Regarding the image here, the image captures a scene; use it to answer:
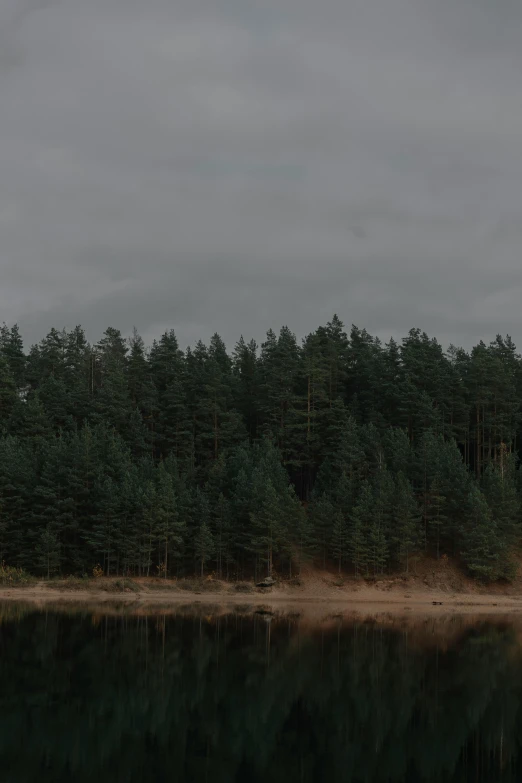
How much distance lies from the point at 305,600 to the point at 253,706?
43.5 m

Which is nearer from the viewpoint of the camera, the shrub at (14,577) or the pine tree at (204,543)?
the shrub at (14,577)

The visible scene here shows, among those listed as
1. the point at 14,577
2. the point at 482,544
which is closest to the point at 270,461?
the point at 482,544

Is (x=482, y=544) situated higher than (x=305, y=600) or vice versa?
(x=482, y=544)

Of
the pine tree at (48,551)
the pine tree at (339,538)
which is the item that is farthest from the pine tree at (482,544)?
the pine tree at (48,551)

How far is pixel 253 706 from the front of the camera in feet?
98.3

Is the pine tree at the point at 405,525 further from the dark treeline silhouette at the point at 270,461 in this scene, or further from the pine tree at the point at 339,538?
the pine tree at the point at 339,538

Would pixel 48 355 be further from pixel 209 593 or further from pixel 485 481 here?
pixel 485 481

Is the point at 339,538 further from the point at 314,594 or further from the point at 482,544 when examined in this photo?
the point at 482,544

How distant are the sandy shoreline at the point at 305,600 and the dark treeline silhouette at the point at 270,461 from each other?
283 centimetres

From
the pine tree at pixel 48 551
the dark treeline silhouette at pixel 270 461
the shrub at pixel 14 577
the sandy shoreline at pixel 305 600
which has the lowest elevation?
the sandy shoreline at pixel 305 600

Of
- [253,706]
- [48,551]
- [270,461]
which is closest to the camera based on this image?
[253,706]

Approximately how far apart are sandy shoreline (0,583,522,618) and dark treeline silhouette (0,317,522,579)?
2.83 metres

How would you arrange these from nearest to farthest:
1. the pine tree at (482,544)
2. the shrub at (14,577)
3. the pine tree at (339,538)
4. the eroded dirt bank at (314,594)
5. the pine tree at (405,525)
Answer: the eroded dirt bank at (314,594) → the shrub at (14,577) → the pine tree at (482,544) → the pine tree at (405,525) → the pine tree at (339,538)

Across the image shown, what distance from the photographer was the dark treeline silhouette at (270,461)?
246 feet
